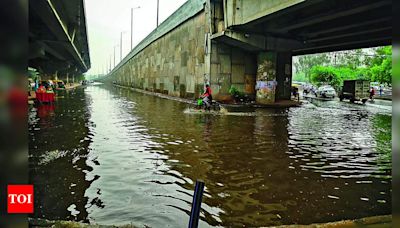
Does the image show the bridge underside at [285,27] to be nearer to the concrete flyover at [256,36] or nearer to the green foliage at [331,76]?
the concrete flyover at [256,36]

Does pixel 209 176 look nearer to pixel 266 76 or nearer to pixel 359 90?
pixel 266 76

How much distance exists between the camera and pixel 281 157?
25.7 ft

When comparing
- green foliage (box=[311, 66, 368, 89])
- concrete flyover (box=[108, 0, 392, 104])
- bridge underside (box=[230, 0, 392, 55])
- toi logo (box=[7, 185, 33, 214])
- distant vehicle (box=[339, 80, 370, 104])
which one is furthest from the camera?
green foliage (box=[311, 66, 368, 89])

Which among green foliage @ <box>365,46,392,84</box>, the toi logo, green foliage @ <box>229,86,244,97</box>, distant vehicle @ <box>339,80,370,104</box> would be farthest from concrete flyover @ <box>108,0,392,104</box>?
green foliage @ <box>365,46,392,84</box>

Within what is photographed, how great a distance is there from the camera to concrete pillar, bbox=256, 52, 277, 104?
2541cm

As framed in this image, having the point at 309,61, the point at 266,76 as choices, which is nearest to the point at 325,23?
the point at 266,76

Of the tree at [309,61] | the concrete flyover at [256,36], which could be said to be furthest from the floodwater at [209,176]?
the tree at [309,61]

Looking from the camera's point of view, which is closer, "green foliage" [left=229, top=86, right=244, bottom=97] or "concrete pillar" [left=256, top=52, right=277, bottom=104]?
"concrete pillar" [left=256, top=52, right=277, bottom=104]

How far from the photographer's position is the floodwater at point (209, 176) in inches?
175

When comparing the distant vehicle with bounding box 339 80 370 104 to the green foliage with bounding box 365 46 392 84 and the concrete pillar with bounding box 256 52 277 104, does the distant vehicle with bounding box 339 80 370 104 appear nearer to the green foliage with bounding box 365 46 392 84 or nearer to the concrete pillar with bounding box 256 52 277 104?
the green foliage with bounding box 365 46 392 84

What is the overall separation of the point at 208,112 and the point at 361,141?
974 cm

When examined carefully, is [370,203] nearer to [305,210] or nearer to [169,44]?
[305,210]

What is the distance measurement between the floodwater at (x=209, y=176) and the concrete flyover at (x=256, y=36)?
8.75 m

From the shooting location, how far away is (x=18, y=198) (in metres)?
1.98
